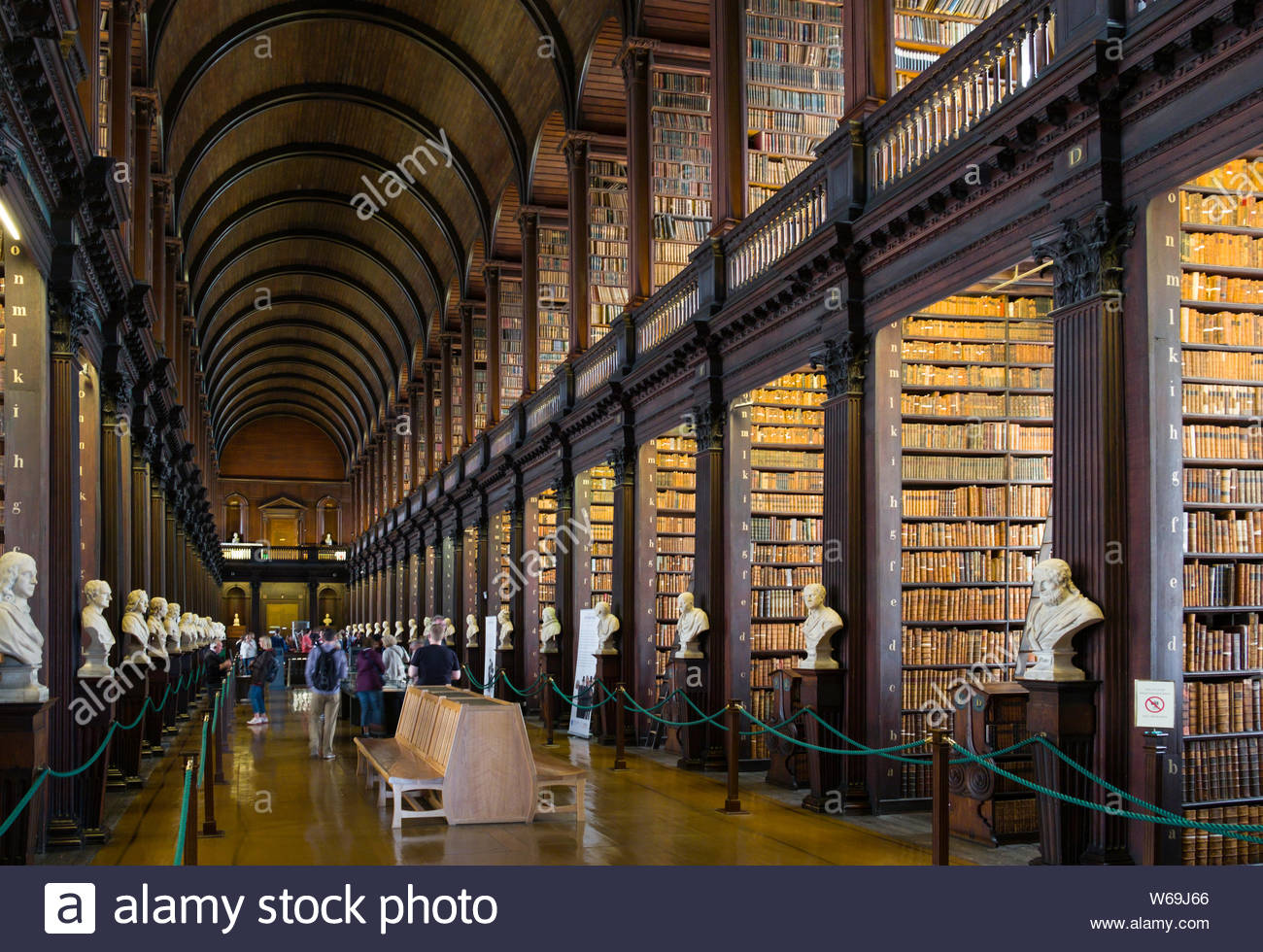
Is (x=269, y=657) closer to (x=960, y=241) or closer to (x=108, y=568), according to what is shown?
(x=108, y=568)

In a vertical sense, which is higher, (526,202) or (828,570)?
(526,202)

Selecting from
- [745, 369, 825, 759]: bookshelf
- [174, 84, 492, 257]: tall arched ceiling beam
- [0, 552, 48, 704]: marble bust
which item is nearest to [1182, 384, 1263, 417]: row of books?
[745, 369, 825, 759]: bookshelf

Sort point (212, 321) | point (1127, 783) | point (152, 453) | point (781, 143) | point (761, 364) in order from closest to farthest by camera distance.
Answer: point (1127, 783)
point (761, 364)
point (781, 143)
point (152, 453)
point (212, 321)

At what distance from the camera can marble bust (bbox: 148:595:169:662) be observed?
11.4m

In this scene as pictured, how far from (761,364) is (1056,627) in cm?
467

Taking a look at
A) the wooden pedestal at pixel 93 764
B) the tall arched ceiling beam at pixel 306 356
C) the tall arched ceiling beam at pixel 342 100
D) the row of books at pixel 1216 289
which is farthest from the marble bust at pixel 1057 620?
the tall arched ceiling beam at pixel 306 356

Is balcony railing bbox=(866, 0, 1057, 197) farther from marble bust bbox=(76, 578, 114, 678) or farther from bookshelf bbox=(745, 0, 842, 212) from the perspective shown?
marble bust bbox=(76, 578, 114, 678)

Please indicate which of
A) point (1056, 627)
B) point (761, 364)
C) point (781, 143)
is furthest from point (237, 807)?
point (781, 143)

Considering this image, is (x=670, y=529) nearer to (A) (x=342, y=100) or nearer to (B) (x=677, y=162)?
(B) (x=677, y=162)

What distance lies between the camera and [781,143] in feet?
38.7

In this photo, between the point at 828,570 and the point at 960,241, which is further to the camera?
the point at 828,570

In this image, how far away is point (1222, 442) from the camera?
655 cm

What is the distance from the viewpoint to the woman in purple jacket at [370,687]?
12.6m

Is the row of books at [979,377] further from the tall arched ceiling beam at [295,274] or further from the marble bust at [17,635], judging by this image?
the tall arched ceiling beam at [295,274]
